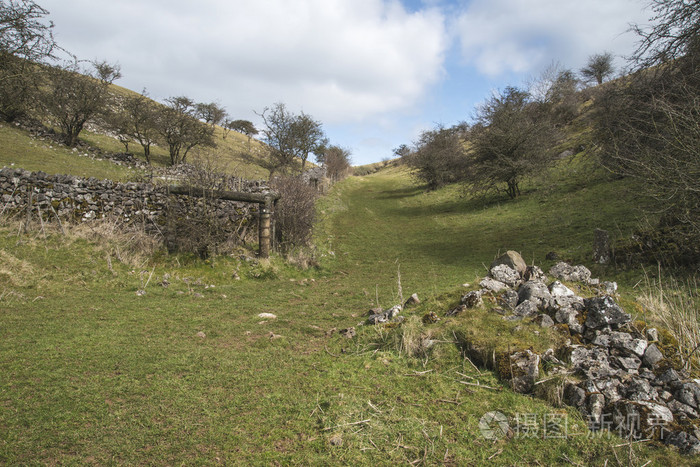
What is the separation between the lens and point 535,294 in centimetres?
555

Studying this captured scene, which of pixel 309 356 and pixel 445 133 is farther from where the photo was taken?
pixel 445 133

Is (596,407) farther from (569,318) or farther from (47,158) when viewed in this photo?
(47,158)

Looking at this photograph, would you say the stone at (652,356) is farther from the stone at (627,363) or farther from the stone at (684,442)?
the stone at (684,442)

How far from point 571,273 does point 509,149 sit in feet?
56.6

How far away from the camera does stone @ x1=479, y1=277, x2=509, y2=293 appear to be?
6.20 meters

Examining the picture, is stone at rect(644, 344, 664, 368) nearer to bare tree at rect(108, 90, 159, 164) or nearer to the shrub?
the shrub

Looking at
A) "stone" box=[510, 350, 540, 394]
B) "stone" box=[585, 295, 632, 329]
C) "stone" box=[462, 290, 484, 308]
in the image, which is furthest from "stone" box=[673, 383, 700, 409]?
"stone" box=[462, 290, 484, 308]

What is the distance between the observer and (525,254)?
1247 cm

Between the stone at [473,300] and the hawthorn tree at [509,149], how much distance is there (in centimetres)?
1752

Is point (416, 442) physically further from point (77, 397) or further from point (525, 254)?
point (525, 254)

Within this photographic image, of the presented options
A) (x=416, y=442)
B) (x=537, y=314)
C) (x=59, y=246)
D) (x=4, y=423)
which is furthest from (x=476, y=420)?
(x=59, y=246)

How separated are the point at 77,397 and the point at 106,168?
2132cm

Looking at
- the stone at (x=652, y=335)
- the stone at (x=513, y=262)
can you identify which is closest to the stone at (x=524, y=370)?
the stone at (x=652, y=335)

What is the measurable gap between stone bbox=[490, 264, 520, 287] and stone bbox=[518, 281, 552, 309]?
24.5 inches
